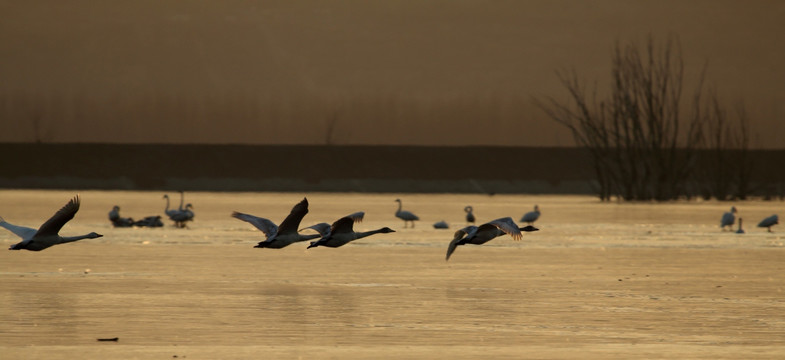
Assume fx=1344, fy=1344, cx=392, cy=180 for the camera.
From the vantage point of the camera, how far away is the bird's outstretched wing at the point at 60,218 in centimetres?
1638

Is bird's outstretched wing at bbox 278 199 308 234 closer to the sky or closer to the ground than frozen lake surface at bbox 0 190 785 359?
closer to the sky

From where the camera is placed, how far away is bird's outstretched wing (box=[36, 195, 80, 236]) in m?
16.4

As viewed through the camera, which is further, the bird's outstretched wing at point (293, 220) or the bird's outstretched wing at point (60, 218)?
the bird's outstretched wing at point (293, 220)

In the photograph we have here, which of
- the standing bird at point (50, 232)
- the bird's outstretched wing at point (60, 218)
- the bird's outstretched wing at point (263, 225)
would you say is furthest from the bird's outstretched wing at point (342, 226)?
the bird's outstretched wing at point (60, 218)

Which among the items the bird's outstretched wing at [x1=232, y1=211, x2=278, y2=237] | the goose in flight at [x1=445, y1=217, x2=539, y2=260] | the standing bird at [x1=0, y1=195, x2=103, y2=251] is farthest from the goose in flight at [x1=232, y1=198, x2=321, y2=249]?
the standing bird at [x1=0, y1=195, x2=103, y2=251]

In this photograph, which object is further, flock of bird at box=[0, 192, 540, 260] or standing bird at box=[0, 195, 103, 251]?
flock of bird at box=[0, 192, 540, 260]

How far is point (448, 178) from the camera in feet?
589

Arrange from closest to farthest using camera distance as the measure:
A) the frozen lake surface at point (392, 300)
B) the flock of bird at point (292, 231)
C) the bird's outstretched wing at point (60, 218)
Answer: the frozen lake surface at point (392, 300) < the bird's outstretched wing at point (60, 218) < the flock of bird at point (292, 231)

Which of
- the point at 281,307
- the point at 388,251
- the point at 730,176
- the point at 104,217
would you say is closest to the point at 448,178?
the point at 730,176

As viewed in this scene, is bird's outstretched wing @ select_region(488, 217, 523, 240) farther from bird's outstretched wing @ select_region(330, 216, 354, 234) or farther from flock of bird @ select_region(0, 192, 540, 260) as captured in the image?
bird's outstretched wing @ select_region(330, 216, 354, 234)

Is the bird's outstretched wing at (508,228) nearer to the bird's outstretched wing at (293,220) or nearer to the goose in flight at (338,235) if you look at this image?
the goose in flight at (338,235)

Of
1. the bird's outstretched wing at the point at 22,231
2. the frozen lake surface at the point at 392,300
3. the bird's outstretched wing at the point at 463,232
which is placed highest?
the bird's outstretched wing at the point at 463,232

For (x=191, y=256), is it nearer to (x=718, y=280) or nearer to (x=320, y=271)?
(x=320, y=271)

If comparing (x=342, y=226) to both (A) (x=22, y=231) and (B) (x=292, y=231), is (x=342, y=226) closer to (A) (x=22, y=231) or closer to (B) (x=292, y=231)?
(B) (x=292, y=231)
